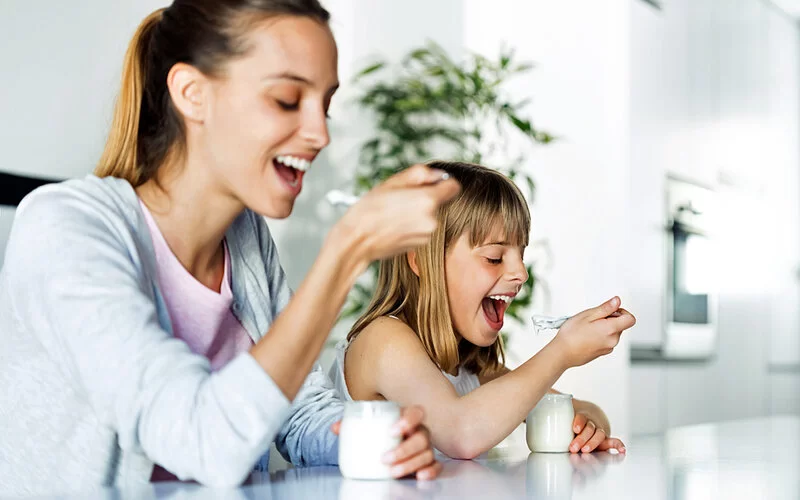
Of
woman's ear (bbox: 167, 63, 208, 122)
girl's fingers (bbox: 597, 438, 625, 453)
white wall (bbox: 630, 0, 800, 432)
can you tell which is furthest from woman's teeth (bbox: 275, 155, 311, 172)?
white wall (bbox: 630, 0, 800, 432)

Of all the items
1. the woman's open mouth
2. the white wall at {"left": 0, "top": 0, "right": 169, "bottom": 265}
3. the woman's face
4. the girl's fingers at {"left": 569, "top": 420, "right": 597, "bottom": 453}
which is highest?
the white wall at {"left": 0, "top": 0, "right": 169, "bottom": 265}

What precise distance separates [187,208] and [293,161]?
0.20 metres

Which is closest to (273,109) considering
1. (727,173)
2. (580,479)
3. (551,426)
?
(580,479)

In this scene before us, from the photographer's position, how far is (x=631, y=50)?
4.05 meters

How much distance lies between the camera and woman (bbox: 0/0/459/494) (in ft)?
3.15

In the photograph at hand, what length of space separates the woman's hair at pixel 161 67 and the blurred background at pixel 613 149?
27.3 inches

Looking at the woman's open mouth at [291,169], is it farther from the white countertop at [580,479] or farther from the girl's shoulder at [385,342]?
the girl's shoulder at [385,342]

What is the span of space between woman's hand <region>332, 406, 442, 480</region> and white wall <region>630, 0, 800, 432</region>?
3027mm

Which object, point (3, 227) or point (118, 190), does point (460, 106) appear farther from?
point (118, 190)

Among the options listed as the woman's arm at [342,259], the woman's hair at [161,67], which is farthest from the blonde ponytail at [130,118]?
the woman's arm at [342,259]

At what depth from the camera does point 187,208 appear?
4.19 ft

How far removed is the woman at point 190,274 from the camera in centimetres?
96

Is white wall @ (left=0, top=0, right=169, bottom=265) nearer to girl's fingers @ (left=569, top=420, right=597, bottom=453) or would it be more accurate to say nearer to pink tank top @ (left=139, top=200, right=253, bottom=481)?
pink tank top @ (left=139, top=200, right=253, bottom=481)

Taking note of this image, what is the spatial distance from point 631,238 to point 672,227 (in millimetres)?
393
